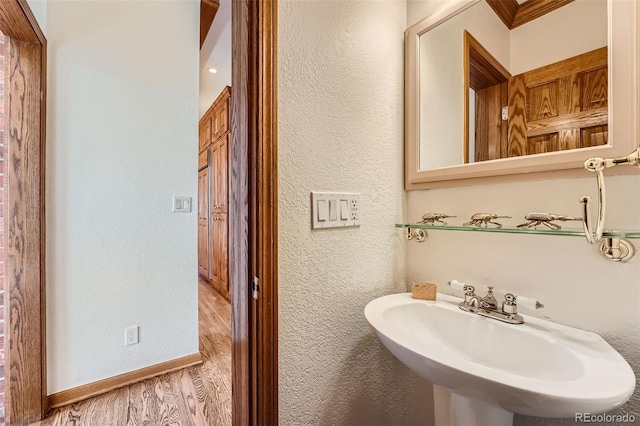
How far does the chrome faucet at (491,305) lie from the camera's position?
75 centimetres

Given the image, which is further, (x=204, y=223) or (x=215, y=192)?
(x=204, y=223)

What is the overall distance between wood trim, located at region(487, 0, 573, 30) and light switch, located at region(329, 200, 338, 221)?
0.76 metres

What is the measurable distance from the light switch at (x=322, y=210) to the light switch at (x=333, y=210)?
0.02m

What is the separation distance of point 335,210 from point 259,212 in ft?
0.81

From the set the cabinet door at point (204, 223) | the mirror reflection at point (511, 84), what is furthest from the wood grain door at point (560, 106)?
the cabinet door at point (204, 223)

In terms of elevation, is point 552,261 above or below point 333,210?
below

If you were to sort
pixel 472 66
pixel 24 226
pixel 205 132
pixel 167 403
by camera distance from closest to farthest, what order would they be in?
1. pixel 472 66
2. pixel 24 226
3. pixel 167 403
4. pixel 205 132

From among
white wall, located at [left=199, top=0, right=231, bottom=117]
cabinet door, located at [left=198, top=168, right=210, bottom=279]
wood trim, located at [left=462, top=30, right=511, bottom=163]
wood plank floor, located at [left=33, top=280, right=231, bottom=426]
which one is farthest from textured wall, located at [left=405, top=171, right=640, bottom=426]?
cabinet door, located at [left=198, top=168, right=210, bottom=279]

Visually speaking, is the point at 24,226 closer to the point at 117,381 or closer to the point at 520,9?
the point at 117,381

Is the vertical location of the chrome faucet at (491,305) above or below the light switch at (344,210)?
below

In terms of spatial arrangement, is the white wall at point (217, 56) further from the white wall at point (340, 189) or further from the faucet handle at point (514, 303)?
the faucet handle at point (514, 303)

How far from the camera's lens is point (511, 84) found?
2.72ft

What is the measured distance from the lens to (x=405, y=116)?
3.45ft

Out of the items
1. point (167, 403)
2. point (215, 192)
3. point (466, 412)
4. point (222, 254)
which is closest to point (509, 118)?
point (466, 412)
